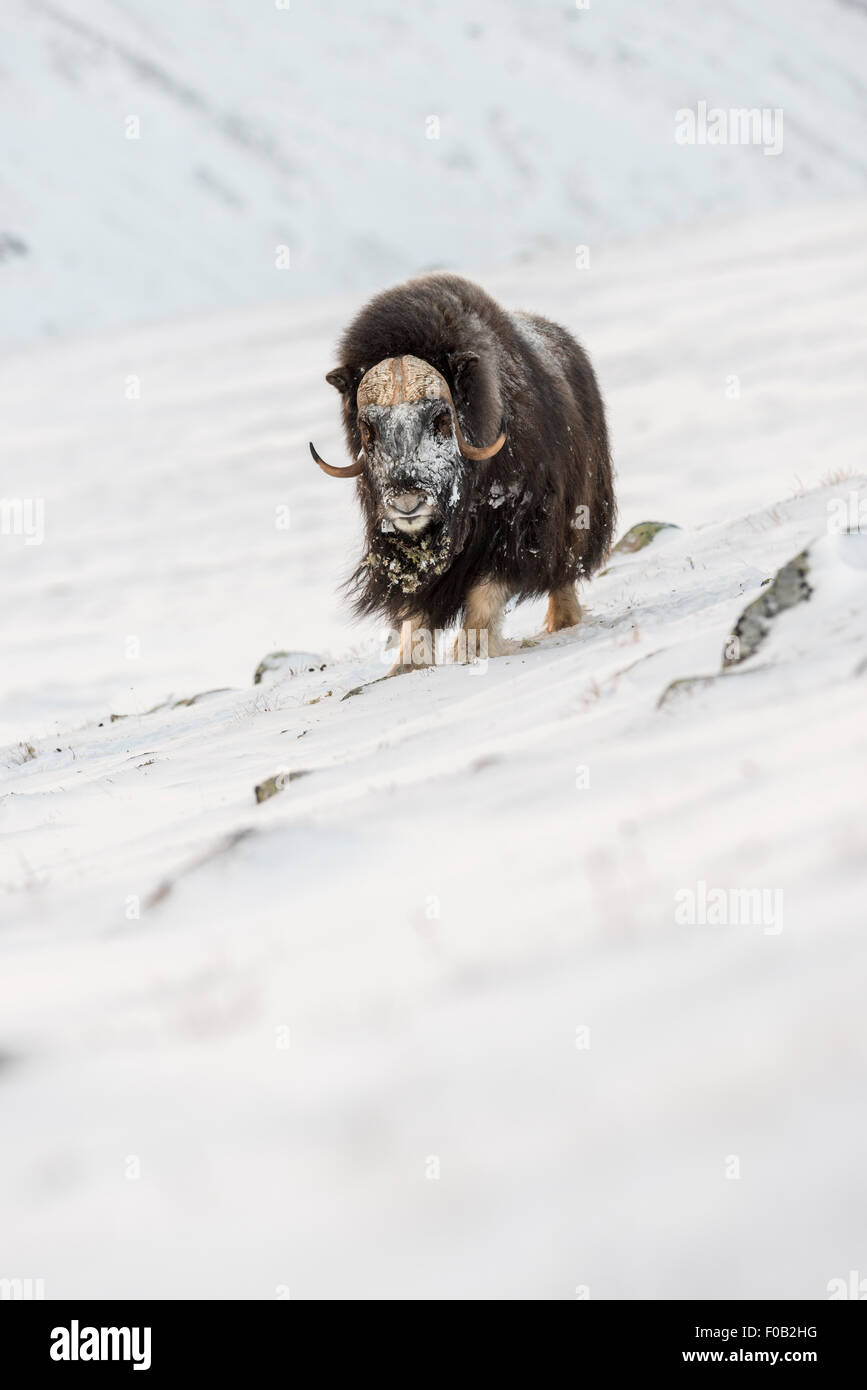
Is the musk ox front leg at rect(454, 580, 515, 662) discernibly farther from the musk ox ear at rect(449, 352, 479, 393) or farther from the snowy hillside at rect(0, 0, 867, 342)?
the snowy hillside at rect(0, 0, 867, 342)

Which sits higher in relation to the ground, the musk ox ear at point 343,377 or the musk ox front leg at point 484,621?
the musk ox ear at point 343,377

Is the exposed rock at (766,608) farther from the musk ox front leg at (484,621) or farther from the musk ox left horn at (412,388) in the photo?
the musk ox front leg at (484,621)

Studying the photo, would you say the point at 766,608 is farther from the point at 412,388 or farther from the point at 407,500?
the point at 412,388

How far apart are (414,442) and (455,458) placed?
8.0 inches

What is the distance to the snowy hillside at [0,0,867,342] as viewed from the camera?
86625 mm

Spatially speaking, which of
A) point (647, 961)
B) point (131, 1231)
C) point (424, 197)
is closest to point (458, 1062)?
point (647, 961)

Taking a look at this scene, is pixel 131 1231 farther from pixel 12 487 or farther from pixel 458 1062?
pixel 12 487

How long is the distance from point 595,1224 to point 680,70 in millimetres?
123421

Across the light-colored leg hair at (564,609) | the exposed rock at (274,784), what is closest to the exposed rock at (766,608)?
the exposed rock at (274,784)

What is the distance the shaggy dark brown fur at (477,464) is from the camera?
6.39m

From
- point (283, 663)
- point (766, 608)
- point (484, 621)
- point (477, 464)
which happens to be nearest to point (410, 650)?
point (484, 621)

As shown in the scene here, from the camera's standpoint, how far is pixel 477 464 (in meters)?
6.46

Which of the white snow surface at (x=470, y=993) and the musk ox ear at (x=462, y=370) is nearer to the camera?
the white snow surface at (x=470, y=993)

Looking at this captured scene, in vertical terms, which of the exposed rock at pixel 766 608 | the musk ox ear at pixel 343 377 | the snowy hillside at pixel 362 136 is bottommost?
the exposed rock at pixel 766 608
